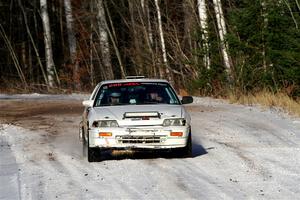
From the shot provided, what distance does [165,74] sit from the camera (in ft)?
111

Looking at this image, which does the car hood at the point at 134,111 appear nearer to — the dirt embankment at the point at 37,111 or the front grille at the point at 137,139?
the front grille at the point at 137,139

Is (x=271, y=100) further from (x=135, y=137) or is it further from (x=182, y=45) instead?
(x=182, y=45)

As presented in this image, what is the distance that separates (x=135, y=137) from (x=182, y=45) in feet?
77.1

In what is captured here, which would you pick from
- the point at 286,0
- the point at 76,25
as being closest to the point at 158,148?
the point at 286,0

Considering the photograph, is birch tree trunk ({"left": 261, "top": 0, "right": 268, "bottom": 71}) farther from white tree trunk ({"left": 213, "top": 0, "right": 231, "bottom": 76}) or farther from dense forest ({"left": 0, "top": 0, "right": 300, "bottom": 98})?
white tree trunk ({"left": 213, "top": 0, "right": 231, "bottom": 76})

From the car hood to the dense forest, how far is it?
9.97 meters

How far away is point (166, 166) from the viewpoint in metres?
11.5

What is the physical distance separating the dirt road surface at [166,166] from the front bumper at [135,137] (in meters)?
0.26

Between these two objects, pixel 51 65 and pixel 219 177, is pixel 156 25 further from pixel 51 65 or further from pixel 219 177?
pixel 219 177

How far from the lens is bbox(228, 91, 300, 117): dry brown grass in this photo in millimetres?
20816

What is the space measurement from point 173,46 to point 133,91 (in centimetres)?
1971

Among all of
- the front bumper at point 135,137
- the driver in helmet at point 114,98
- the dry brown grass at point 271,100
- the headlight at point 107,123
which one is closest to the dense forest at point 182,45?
the dry brown grass at point 271,100

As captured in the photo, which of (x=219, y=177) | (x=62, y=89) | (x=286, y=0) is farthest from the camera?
(x=62, y=89)

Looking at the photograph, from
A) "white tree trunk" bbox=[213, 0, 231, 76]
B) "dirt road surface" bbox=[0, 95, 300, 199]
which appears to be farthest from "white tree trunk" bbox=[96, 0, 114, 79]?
"dirt road surface" bbox=[0, 95, 300, 199]
